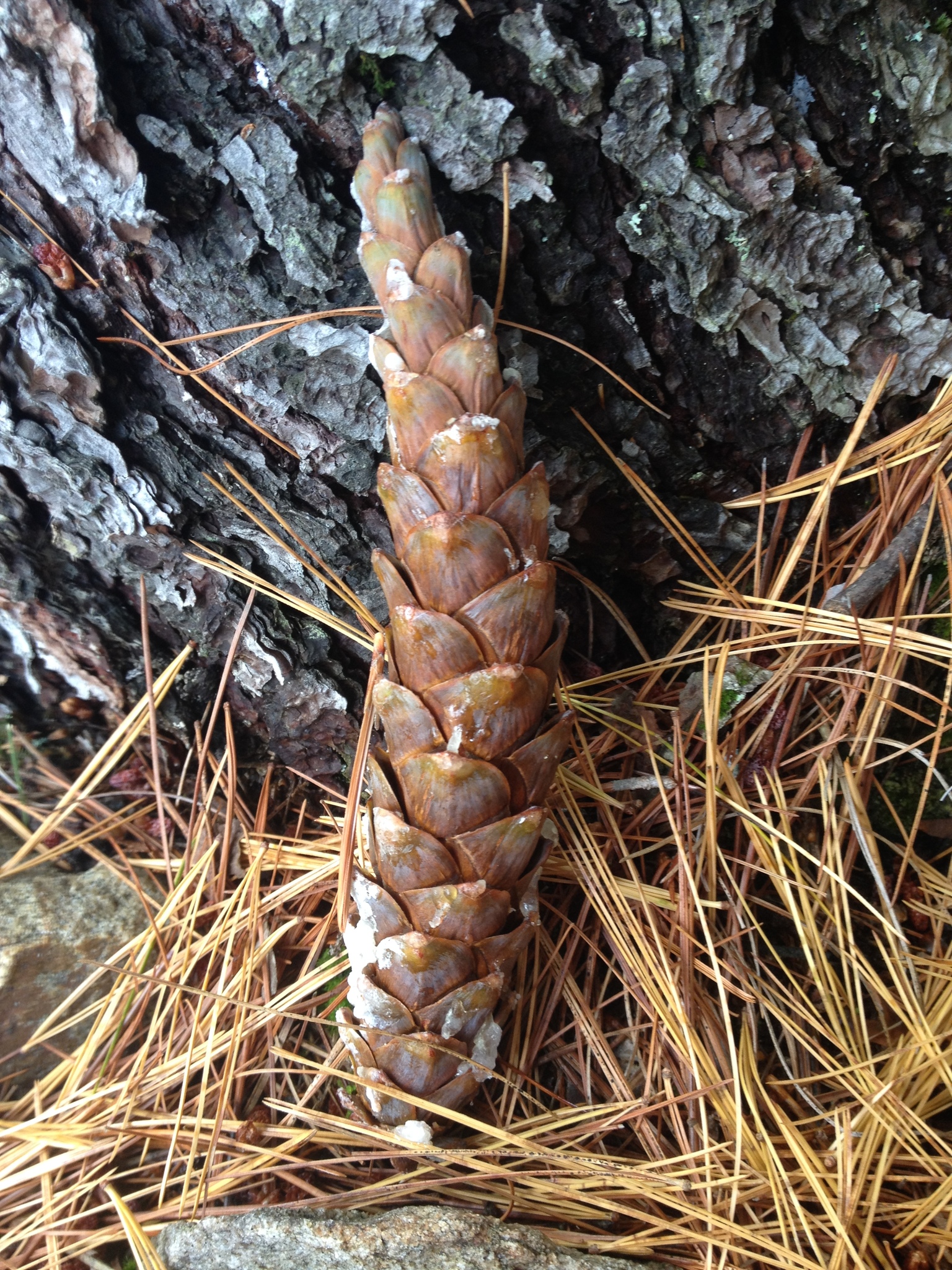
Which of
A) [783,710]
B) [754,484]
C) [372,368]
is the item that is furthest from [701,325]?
[783,710]

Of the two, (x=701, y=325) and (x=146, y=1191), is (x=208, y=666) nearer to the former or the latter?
(x=146, y=1191)

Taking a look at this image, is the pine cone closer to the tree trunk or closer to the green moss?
the green moss

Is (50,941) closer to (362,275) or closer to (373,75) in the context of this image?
(362,275)

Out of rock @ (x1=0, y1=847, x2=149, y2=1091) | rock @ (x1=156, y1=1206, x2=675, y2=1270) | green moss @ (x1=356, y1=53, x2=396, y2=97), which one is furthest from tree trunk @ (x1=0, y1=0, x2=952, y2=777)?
rock @ (x1=156, y1=1206, x2=675, y2=1270)

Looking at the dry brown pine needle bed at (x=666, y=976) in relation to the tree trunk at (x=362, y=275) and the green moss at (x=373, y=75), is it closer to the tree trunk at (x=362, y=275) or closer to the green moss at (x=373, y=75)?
the tree trunk at (x=362, y=275)

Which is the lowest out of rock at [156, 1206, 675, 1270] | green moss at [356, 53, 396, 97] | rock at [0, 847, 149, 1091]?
rock at [156, 1206, 675, 1270]

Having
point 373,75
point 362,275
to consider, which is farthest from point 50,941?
point 373,75
